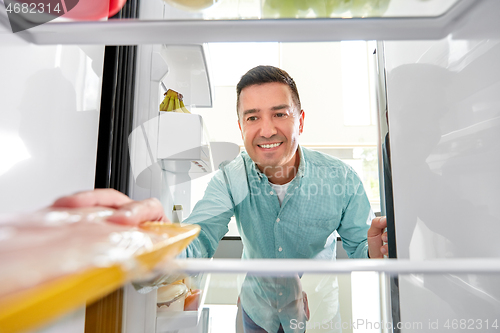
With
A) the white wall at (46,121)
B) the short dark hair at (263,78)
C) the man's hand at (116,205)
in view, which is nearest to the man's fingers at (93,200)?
the man's hand at (116,205)

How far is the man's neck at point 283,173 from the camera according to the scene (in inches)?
38.4

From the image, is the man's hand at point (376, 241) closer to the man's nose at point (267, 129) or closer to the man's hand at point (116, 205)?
the man's nose at point (267, 129)

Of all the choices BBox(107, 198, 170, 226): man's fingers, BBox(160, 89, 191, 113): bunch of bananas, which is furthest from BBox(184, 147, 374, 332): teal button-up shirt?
BBox(107, 198, 170, 226): man's fingers

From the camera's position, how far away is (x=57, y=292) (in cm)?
13

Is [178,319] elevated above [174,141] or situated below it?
below

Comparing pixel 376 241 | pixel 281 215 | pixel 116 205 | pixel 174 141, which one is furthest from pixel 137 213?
pixel 281 215

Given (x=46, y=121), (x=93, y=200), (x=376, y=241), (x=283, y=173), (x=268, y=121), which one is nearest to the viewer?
(x=93, y=200)

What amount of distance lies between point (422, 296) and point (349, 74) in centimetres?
75

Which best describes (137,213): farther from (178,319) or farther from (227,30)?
(178,319)

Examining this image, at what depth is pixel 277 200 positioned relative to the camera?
36.9 inches

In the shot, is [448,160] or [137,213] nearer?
[137,213]

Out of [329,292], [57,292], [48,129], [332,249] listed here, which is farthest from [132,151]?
[332,249]

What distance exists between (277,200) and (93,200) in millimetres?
705

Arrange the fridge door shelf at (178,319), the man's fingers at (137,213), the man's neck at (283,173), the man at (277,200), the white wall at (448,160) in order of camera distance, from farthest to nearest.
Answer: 1. the man's neck at (283,173)
2. the man at (277,200)
3. the fridge door shelf at (178,319)
4. the white wall at (448,160)
5. the man's fingers at (137,213)
